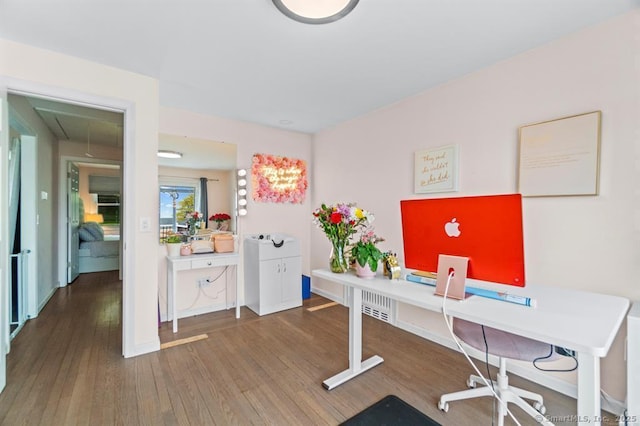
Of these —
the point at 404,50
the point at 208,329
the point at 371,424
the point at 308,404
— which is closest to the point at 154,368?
the point at 208,329

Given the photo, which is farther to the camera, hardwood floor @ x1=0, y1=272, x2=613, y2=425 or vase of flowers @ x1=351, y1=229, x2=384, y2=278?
vase of flowers @ x1=351, y1=229, x2=384, y2=278

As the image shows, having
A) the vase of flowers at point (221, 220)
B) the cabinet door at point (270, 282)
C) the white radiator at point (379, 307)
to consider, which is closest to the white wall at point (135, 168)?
the vase of flowers at point (221, 220)

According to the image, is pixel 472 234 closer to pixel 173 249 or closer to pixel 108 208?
pixel 173 249

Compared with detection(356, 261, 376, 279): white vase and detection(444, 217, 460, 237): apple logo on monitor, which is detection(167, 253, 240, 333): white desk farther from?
detection(444, 217, 460, 237): apple logo on monitor

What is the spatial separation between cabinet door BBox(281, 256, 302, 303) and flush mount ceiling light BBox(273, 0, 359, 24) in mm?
2583

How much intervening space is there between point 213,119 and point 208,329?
2.39 meters

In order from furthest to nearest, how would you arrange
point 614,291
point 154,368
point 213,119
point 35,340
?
point 213,119
point 35,340
point 154,368
point 614,291

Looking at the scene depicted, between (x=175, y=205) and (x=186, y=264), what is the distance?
70 centimetres

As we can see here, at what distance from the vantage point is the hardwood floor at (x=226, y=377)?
1730mm

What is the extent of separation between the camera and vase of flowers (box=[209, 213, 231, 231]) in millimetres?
3535

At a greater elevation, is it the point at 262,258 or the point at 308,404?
the point at 262,258

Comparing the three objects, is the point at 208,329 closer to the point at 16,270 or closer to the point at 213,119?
the point at 16,270

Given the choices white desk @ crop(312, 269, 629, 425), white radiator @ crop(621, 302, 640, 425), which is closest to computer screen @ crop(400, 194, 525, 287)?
white desk @ crop(312, 269, 629, 425)

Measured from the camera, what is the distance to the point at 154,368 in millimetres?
2234
